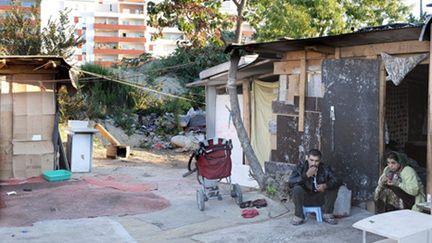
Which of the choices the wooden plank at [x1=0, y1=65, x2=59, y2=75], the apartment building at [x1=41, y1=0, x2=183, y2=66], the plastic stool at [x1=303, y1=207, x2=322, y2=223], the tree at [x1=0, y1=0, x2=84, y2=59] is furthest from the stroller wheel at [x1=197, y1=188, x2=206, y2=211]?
the apartment building at [x1=41, y1=0, x2=183, y2=66]

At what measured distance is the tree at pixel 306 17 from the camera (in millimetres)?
17828

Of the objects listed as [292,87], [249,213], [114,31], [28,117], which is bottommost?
[249,213]

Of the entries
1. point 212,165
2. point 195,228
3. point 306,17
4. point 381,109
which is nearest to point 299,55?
point 381,109

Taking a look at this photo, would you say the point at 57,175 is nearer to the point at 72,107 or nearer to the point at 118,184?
the point at 118,184

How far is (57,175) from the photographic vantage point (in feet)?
36.0

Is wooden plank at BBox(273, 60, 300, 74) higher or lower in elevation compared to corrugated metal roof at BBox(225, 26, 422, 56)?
lower

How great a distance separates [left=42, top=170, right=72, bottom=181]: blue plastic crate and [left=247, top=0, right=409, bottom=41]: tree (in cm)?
810

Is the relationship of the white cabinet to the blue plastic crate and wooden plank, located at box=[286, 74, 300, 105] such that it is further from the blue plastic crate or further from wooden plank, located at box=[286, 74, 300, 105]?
wooden plank, located at box=[286, 74, 300, 105]

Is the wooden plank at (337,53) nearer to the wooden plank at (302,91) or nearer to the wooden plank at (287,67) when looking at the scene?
the wooden plank at (302,91)

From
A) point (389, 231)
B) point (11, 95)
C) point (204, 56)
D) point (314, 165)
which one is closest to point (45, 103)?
point (11, 95)

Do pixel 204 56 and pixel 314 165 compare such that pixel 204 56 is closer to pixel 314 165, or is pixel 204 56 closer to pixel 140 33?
pixel 314 165

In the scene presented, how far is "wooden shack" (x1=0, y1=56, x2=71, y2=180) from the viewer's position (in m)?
11.3

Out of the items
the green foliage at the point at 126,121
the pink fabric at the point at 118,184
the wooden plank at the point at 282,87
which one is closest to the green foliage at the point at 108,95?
the green foliage at the point at 126,121

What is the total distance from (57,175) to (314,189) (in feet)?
20.9
